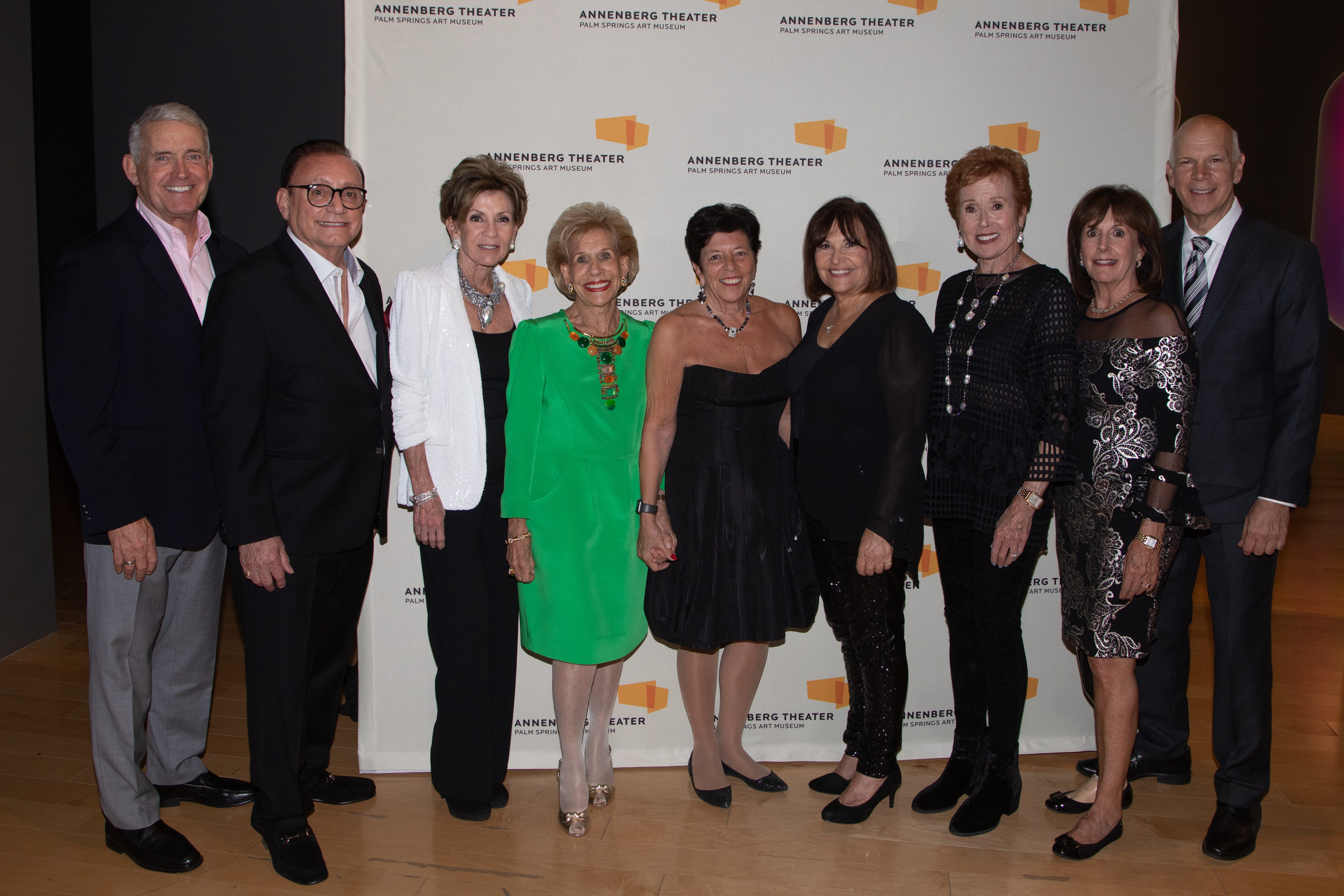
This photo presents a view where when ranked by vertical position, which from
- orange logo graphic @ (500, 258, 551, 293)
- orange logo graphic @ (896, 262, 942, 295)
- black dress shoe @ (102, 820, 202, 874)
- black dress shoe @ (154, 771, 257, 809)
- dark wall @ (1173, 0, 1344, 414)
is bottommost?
black dress shoe @ (154, 771, 257, 809)

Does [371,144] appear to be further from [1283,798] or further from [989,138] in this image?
[1283,798]

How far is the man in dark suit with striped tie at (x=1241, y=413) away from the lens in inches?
107

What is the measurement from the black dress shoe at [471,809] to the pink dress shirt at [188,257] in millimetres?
1782

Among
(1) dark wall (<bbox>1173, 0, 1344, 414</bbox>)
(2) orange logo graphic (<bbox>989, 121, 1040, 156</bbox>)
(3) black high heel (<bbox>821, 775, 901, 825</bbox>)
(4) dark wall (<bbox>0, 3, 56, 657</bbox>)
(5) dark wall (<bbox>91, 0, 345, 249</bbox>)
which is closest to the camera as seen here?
(3) black high heel (<bbox>821, 775, 901, 825</bbox>)

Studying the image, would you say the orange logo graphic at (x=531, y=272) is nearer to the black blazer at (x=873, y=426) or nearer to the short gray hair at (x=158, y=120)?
the short gray hair at (x=158, y=120)

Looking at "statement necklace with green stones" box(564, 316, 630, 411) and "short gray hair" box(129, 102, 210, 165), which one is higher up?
"short gray hair" box(129, 102, 210, 165)

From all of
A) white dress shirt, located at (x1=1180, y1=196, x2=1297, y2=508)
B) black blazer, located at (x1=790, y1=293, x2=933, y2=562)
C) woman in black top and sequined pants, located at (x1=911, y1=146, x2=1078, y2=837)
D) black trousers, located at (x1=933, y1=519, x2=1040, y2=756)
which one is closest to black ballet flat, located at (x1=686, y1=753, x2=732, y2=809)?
woman in black top and sequined pants, located at (x1=911, y1=146, x2=1078, y2=837)

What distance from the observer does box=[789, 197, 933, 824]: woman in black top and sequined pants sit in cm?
263

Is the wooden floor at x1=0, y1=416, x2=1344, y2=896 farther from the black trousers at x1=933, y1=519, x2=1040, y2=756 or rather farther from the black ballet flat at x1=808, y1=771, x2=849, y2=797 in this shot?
the black trousers at x1=933, y1=519, x2=1040, y2=756

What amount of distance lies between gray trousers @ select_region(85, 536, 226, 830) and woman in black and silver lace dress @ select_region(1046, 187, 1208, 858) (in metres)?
2.78

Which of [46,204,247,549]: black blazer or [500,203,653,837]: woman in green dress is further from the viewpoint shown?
Answer: [500,203,653,837]: woman in green dress

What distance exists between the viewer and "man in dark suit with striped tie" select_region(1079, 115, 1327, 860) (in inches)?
107

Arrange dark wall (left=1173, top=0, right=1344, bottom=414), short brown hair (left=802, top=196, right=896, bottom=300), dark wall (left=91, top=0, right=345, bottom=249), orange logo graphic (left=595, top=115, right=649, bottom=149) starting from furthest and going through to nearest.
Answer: dark wall (left=1173, top=0, right=1344, bottom=414) → dark wall (left=91, top=0, right=345, bottom=249) → orange logo graphic (left=595, top=115, right=649, bottom=149) → short brown hair (left=802, top=196, right=896, bottom=300)

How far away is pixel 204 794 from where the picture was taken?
9.92 feet
